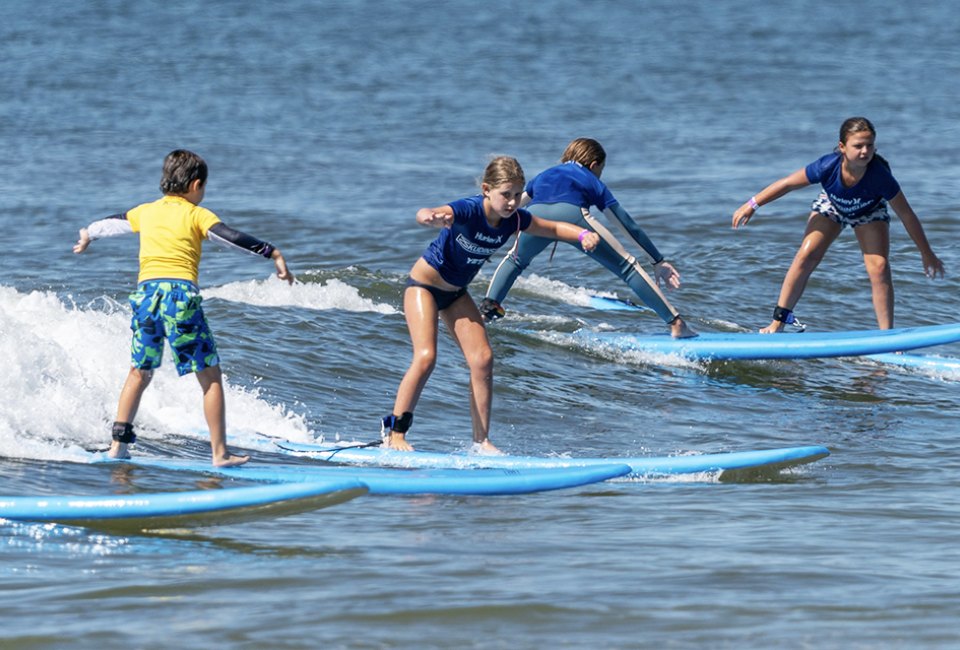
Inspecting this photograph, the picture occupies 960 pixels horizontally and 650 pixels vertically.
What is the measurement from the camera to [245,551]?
255 inches

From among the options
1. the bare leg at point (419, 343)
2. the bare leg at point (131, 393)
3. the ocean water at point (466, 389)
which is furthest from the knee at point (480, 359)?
the bare leg at point (131, 393)

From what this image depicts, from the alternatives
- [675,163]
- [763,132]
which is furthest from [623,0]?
[675,163]

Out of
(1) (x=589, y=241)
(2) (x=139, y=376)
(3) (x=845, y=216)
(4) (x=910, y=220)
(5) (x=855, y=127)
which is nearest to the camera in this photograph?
(2) (x=139, y=376)

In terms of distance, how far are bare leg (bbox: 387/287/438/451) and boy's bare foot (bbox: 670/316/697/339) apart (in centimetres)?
419

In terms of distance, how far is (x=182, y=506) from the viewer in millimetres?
6609

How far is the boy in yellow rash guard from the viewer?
7.27 m

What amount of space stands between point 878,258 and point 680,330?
1.67m

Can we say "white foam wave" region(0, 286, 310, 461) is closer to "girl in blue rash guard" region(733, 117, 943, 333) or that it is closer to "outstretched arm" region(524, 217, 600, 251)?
"outstretched arm" region(524, 217, 600, 251)

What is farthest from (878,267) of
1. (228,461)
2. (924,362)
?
(228,461)

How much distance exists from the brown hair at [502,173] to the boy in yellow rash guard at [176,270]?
4.64 feet

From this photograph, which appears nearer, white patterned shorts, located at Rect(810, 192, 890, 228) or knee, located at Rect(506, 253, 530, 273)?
knee, located at Rect(506, 253, 530, 273)

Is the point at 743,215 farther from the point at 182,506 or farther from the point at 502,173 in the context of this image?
the point at 182,506

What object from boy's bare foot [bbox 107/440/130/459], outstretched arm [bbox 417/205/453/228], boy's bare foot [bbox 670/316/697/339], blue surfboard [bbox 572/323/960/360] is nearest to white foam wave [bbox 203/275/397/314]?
blue surfboard [bbox 572/323/960/360]

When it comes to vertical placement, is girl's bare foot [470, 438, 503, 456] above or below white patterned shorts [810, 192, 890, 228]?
below
